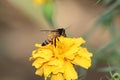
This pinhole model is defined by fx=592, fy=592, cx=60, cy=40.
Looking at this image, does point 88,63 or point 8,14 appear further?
point 8,14

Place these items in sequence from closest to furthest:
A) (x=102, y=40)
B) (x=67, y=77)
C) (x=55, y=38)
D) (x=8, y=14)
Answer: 1. (x=67, y=77)
2. (x=55, y=38)
3. (x=102, y=40)
4. (x=8, y=14)

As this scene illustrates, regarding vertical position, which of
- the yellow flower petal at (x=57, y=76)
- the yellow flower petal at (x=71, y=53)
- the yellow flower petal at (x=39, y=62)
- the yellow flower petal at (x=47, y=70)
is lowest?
the yellow flower petal at (x=57, y=76)

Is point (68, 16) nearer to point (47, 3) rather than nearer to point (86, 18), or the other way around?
point (86, 18)

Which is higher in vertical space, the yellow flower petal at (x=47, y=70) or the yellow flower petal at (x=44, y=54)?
the yellow flower petal at (x=44, y=54)

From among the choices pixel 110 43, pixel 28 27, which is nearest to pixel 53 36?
pixel 110 43

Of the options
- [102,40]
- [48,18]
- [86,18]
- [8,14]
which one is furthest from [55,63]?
[8,14]

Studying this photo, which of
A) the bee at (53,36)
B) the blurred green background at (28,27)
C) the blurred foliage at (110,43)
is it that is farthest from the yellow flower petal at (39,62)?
the blurred green background at (28,27)

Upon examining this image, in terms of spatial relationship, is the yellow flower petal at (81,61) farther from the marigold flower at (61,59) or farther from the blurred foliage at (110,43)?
the blurred foliage at (110,43)

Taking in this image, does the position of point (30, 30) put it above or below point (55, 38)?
above
